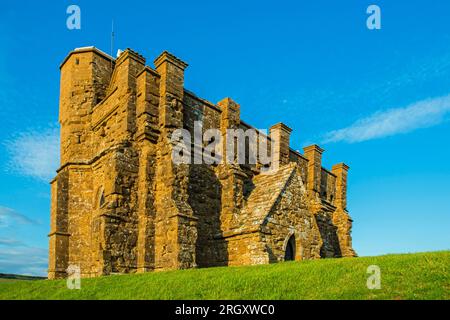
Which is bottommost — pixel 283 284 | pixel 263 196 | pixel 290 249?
pixel 283 284

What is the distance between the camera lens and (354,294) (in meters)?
9.02

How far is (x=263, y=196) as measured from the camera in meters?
19.5

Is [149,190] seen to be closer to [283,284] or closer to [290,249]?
[290,249]

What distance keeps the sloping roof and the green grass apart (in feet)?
16.3

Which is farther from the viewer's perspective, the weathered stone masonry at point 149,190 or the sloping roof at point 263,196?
the sloping roof at point 263,196

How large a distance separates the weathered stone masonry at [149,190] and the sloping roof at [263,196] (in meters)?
0.07

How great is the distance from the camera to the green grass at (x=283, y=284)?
916 centimetres

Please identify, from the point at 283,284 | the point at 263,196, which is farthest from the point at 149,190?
the point at 283,284

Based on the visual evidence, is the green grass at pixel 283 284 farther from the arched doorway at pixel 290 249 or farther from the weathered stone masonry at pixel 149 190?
the arched doorway at pixel 290 249

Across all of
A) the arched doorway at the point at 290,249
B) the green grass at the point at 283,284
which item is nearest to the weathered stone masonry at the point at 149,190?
the arched doorway at the point at 290,249

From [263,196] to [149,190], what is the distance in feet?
17.6

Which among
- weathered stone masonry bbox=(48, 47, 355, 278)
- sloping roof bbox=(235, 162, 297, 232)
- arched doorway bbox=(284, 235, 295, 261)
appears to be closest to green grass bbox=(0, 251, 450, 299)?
weathered stone masonry bbox=(48, 47, 355, 278)
